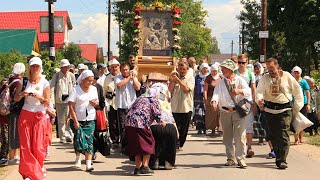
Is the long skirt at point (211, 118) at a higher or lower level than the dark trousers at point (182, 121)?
lower

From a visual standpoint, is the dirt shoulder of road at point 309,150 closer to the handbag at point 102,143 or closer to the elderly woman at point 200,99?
the elderly woman at point 200,99

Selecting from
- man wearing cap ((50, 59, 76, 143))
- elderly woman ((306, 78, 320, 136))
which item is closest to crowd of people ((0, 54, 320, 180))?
man wearing cap ((50, 59, 76, 143))

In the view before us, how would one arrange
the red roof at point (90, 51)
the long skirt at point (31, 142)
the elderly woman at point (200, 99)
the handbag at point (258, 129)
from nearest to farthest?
→ the long skirt at point (31, 142) → the handbag at point (258, 129) → the elderly woman at point (200, 99) → the red roof at point (90, 51)

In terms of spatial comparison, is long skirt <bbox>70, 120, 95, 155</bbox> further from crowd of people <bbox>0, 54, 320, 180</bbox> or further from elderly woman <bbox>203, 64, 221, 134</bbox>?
elderly woman <bbox>203, 64, 221, 134</bbox>

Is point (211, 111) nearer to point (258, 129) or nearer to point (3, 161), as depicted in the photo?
point (258, 129)

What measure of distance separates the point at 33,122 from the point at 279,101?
422cm

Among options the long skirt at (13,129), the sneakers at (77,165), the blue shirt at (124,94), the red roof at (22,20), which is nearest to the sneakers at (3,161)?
the long skirt at (13,129)

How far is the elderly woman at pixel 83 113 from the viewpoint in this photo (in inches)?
372

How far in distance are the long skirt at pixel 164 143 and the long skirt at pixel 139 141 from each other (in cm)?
42

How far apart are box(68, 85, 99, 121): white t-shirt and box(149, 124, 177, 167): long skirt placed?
42.7 inches

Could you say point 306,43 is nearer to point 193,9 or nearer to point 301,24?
point 301,24

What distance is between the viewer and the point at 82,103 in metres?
9.48

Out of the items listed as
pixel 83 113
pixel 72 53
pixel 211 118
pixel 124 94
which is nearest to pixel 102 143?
pixel 83 113

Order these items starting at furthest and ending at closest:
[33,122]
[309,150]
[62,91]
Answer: [62,91] < [309,150] < [33,122]
